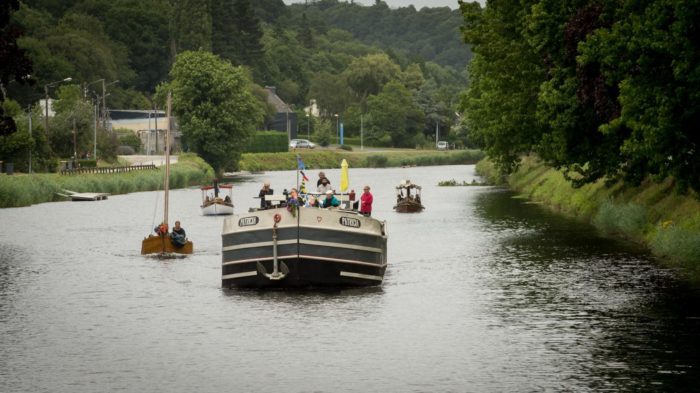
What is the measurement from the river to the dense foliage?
14.9 feet

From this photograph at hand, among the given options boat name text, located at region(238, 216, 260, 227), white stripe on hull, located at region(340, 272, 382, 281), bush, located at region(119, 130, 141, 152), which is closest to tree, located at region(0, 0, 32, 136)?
boat name text, located at region(238, 216, 260, 227)

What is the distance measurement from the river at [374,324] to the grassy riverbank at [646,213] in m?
1.02

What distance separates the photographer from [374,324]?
1352 inches

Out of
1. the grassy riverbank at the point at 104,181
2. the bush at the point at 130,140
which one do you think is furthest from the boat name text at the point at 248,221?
the bush at the point at 130,140

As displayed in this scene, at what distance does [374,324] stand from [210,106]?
401 ft

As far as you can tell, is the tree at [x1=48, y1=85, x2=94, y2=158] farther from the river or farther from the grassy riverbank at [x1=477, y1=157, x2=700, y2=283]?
the river

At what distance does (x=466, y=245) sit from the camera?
58094 mm

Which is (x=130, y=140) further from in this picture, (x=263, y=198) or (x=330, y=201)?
(x=330, y=201)

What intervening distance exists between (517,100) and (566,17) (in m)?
15.0

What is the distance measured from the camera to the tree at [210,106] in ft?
502

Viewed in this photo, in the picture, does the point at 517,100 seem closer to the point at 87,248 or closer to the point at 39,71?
the point at 87,248

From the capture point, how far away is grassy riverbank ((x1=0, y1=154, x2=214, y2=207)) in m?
90.4

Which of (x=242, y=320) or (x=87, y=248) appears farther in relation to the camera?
(x=87, y=248)

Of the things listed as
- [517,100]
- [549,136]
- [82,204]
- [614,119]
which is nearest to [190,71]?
[82,204]
